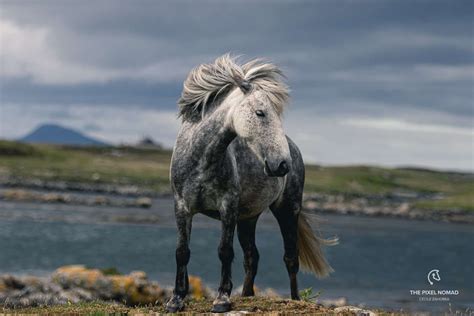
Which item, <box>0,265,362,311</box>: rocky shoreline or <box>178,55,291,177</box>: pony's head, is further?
<box>0,265,362,311</box>: rocky shoreline

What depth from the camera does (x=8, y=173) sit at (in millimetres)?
113125

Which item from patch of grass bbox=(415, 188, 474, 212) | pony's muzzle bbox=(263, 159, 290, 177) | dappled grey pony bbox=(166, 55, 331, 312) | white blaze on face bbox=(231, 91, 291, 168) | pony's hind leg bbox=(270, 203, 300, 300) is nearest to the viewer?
pony's muzzle bbox=(263, 159, 290, 177)

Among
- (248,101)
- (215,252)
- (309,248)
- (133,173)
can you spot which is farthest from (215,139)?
(133,173)

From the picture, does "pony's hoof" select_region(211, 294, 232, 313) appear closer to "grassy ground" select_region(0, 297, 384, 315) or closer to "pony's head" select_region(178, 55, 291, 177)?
"grassy ground" select_region(0, 297, 384, 315)

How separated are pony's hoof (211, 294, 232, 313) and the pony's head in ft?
7.02

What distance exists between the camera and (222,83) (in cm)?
1104

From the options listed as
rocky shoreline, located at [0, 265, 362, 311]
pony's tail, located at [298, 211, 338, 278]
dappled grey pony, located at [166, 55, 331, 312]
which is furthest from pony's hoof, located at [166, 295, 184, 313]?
rocky shoreline, located at [0, 265, 362, 311]

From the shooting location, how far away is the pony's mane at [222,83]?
426 inches

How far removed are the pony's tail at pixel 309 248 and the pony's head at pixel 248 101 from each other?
4.24 m

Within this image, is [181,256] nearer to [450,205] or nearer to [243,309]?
[243,309]

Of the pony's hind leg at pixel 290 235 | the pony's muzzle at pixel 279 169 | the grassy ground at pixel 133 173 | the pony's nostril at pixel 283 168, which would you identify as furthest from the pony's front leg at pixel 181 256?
the grassy ground at pixel 133 173

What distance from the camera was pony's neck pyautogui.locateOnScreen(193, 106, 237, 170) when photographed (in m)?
10.4

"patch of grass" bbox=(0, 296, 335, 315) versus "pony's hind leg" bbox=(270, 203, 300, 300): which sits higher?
"pony's hind leg" bbox=(270, 203, 300, 300)

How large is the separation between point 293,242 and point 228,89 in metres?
3.76
